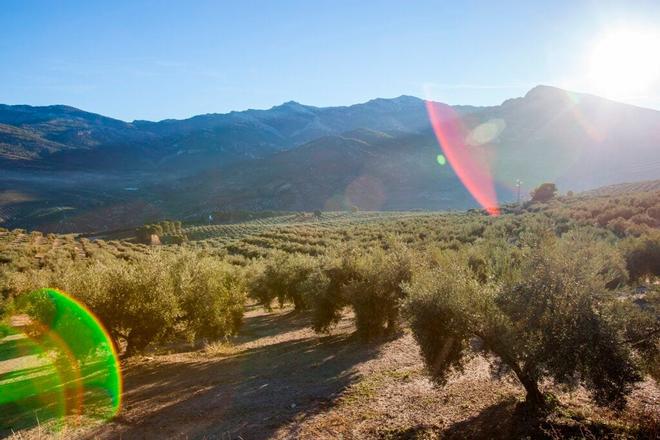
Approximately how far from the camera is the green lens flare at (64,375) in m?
15.0

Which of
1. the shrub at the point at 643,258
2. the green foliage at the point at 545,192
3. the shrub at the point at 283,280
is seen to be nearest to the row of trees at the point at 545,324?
the shrub at the point at 643,258

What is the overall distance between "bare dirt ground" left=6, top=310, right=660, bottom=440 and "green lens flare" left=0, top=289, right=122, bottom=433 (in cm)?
103

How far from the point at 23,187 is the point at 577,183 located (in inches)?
9156

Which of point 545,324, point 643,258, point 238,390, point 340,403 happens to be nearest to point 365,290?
point 340,403

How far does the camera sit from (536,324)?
400 inches

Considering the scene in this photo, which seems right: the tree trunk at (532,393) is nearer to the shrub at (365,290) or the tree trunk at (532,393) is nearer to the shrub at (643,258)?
the shrub at (365,290)

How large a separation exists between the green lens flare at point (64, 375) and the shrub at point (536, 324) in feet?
39.4

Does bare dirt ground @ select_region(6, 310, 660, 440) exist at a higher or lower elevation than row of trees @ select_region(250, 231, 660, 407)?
lower

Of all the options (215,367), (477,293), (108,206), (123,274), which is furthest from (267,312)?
(108,206)

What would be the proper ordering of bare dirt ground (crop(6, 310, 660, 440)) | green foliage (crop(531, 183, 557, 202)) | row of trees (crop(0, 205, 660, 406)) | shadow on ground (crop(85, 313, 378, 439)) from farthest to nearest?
green foliage (crop(531, 183, 557, 202)) < shadow on ground (crop(85, 313, 378, 439)) < bare dirt ground (crop(6, 310, 660, 440)) < row of trees (crop(0, 205, 660, 406))

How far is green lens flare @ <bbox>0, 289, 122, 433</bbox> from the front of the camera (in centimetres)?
1501

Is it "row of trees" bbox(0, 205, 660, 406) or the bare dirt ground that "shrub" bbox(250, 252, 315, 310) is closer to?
"row of trees" bbox(0, 205, 660, 406)

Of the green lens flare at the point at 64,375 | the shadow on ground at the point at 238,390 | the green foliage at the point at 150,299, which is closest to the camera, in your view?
the shadow on ground at the point at 238,390

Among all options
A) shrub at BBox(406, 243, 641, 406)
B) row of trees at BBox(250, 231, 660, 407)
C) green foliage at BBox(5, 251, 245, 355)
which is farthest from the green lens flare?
row of trees at BBox(250, 231, 660, 407)
